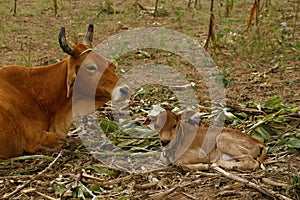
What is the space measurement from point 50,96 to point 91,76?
0.46 meters

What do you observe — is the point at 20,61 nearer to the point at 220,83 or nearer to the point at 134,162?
the point at 220,83

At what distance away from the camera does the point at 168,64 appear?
27.1 feet

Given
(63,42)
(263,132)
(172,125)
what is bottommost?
(263,132)

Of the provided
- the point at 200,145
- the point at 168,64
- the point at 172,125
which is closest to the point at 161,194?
the point at 172,125

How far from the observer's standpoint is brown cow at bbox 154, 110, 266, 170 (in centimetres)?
458

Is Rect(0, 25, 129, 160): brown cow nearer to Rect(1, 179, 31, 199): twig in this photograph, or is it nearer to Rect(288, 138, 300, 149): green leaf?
Rect(1, 179, 31, 199): twig

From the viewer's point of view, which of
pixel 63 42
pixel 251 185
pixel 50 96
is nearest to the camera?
pixel 251 185

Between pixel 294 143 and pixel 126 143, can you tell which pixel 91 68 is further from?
pixel 294 143

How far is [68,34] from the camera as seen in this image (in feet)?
33.7

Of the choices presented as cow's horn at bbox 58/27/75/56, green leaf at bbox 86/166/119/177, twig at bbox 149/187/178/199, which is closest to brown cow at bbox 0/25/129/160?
cow's horn at bbox 58/27/75/56

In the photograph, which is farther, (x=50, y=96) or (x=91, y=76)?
(x=50, y=96)

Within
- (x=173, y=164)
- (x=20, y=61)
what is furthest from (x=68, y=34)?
(x=173, y=164)

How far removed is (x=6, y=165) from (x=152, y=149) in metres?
1.30

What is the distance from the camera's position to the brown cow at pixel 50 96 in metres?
5.04
